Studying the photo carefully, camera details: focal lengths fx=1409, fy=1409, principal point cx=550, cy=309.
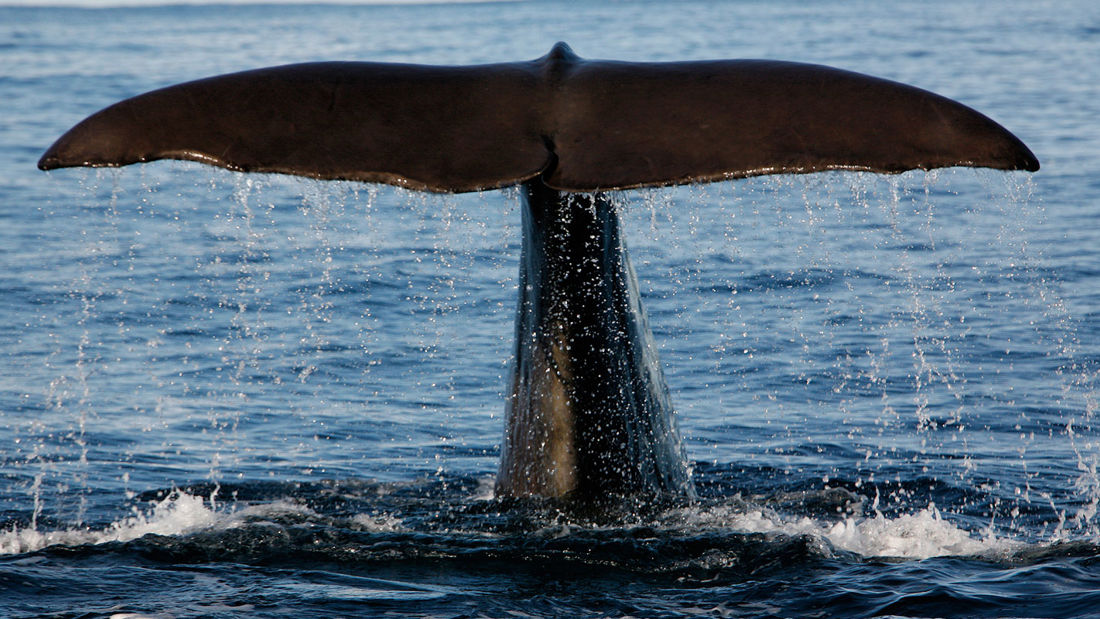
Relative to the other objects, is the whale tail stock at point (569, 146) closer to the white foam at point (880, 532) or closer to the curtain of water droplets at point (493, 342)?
the curtain of water droplets at point (493, 342)

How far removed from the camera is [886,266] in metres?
12.8

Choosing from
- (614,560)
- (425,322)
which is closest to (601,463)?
(614,560)

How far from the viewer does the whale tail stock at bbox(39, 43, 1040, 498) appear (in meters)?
4.60

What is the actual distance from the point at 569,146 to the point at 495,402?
187 inches

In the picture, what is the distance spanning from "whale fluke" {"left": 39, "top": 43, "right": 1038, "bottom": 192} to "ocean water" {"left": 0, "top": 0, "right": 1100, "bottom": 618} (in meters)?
0.34

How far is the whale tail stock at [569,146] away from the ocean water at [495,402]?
27 cm

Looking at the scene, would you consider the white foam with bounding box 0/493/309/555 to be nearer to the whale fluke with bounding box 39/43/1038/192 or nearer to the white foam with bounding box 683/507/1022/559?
the white foam with bounding box 683/507/1022/559

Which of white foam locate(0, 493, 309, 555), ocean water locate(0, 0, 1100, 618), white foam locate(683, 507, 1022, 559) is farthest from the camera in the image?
white foam locate(0, 493, 309, 555)

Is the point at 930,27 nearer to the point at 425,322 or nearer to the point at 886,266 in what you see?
the point at 886,266

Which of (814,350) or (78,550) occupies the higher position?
(814,350)

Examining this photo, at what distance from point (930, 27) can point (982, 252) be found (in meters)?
29.7

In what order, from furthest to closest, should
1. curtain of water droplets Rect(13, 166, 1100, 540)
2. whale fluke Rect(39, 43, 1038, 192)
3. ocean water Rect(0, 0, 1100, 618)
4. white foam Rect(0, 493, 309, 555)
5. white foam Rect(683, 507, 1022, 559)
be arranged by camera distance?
1. curtain of water droplets Rect(13, 166, 1100, 540)
2. white foam Rect(0, 493, 309, 555)
3. white foam Rect(683, 507, 1022, 559)
4. ocean water Rect(0, 0, 1100, 618)
5. whale fluke Rect(39, 43, 1038, 192)

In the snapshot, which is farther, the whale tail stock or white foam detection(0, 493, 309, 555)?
white foam detection(0, 493, 309, 555)

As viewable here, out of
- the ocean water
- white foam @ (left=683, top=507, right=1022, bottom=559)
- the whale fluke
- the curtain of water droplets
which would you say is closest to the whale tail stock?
the whale fluke
